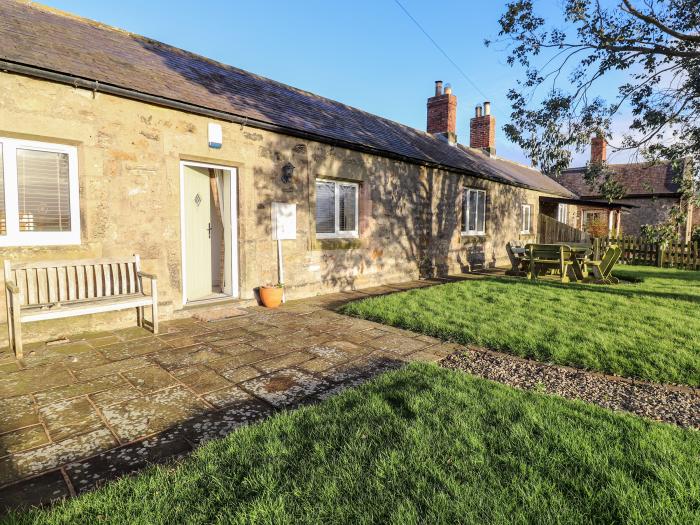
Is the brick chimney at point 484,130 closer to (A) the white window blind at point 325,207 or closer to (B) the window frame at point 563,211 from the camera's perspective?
(B) the window frame at point 563,211

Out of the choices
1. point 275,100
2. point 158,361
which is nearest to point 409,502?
point 158,361

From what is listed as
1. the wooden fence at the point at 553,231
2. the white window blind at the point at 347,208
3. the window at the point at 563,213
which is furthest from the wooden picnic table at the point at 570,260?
the window at the point at 563,213

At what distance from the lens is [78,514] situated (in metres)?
1.96

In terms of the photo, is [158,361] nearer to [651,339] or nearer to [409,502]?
[409,502]

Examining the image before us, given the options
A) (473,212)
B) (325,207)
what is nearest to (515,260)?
(473,212)

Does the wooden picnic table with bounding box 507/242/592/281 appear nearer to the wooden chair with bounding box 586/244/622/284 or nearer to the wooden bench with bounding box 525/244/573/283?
the wooden bench with bounding box 525/244/573/283

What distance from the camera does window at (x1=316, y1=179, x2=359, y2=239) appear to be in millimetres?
8766

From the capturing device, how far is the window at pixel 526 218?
17.6 metres

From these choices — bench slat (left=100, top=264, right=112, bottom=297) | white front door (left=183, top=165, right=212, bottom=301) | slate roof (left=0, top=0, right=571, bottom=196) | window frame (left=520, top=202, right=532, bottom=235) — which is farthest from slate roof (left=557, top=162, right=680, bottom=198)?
bench slat (left=100, top=264, right=112, bottom=297)

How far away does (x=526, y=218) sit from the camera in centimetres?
1838

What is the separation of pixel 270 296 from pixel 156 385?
141 inches

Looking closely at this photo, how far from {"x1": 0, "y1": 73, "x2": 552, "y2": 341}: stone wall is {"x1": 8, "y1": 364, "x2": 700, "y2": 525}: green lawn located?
13.4 feet

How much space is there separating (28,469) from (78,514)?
77 centimetres

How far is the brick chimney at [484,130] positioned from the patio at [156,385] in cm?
1737
